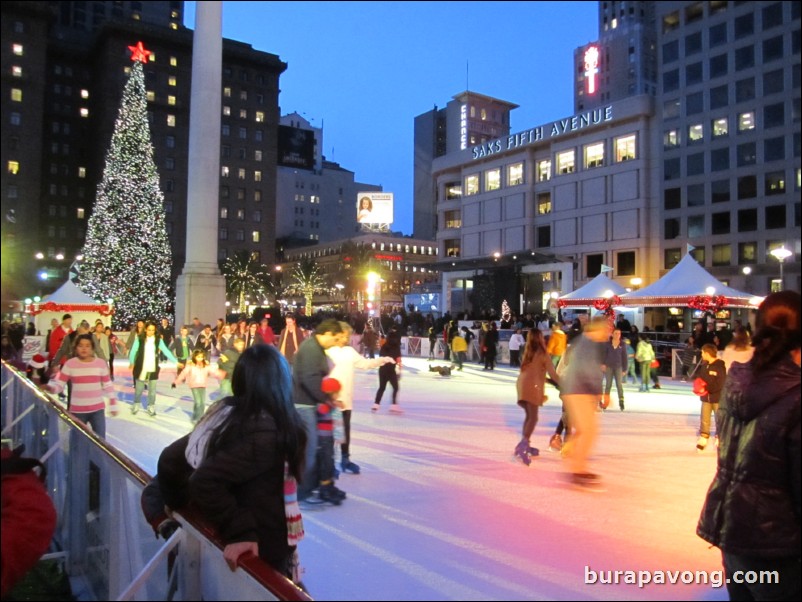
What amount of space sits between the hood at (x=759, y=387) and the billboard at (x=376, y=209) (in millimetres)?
49446

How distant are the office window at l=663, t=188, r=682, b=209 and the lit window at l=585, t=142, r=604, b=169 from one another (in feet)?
18.9

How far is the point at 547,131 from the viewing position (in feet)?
163

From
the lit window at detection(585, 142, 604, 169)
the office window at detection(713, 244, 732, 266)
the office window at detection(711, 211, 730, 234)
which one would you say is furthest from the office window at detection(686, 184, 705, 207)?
the lit window at detection(585, 142, 604, 169)

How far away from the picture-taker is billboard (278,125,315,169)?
11669cm

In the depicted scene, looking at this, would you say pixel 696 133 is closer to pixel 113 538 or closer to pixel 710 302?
pixel 710 302

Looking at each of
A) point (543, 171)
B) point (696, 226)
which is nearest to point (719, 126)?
point (696, 226)

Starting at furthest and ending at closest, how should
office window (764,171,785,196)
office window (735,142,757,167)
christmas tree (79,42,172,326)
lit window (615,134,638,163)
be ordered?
office window (735,142,757,167) → lit window (615,134,638,163) → office window (764,171,785,196) → christmas tree (79,42,172,326)

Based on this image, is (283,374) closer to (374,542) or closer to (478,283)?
(374,542)

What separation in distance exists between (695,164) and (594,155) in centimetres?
803

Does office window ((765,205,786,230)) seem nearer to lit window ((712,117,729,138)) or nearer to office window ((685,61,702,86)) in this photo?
lit window ((712,117,729,138))

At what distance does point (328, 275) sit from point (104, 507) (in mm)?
84922

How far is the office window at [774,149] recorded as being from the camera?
45.3 meters

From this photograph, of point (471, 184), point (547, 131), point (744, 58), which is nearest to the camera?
point (744, 58)

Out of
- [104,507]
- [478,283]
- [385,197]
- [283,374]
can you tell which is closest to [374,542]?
[104,507]
